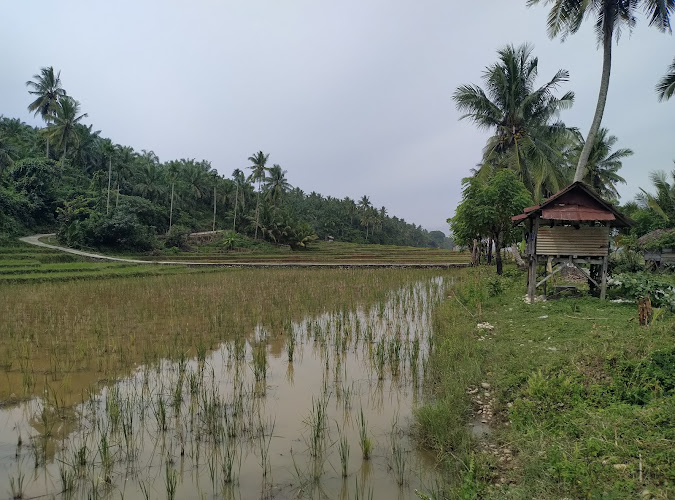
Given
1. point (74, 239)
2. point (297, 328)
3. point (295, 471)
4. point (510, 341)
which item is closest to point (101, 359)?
point (297, 328)

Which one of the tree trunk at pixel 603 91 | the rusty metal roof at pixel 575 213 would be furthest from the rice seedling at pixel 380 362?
the tree trunk at pixel 603 91

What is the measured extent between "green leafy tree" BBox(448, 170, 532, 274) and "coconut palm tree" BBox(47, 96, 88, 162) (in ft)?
132

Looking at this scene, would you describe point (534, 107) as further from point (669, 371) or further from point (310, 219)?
point (310, 219)

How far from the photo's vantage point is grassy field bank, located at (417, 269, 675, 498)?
3.20 metres

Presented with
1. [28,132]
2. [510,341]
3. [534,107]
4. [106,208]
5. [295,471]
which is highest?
[28,132]

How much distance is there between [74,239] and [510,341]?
36406 millimetres

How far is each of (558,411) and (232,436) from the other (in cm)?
351

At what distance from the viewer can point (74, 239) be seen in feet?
111

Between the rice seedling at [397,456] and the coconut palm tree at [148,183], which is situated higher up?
the coconut palm tree at [148,183]

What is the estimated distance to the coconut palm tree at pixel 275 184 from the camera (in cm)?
5253

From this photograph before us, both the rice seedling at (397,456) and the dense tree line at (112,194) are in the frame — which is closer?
the rice seedling at (397,456)

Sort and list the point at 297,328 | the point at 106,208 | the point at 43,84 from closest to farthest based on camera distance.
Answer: the point at 297,328
the point at 106,208
the point at 43,84

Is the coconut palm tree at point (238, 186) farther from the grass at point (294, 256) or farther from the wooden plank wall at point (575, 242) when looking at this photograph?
the wooden plank wall at point (575, 242)

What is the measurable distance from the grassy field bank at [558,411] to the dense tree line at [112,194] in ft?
116
